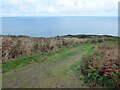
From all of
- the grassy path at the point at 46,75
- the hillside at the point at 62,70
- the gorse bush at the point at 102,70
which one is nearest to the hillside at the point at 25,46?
the hillside at the point at 62,70

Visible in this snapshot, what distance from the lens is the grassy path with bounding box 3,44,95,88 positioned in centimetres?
1007

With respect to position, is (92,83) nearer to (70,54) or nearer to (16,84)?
(16,84)

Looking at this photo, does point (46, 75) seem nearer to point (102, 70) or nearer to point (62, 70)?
point (62, 70)

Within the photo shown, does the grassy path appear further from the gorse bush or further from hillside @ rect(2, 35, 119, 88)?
the gorse bush

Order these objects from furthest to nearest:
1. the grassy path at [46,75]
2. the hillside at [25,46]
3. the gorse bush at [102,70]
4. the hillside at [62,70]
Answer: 1. the hillside at [25,46]
2. the grassy path at [46,75]
3. the hillside at [62,70]
4. the gorse bush at [102,70]

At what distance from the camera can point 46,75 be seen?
1092 cm

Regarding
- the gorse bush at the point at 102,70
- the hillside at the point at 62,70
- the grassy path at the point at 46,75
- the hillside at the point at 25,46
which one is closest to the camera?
the gorse bush at the point at 102,70

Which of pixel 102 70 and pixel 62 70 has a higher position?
pixel 102 70

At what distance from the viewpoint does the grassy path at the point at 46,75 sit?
10070mm

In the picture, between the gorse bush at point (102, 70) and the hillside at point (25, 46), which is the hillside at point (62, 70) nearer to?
the gorse bush at point (102, 70)

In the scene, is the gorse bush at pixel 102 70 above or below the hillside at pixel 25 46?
below

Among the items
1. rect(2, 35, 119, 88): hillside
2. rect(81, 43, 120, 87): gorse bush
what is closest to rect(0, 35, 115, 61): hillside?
rect(2, 35, 119, 88): hillside

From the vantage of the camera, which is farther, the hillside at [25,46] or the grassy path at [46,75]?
the hillside at [25,46]

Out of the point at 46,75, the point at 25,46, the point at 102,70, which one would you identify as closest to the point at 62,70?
the point at 46,75
